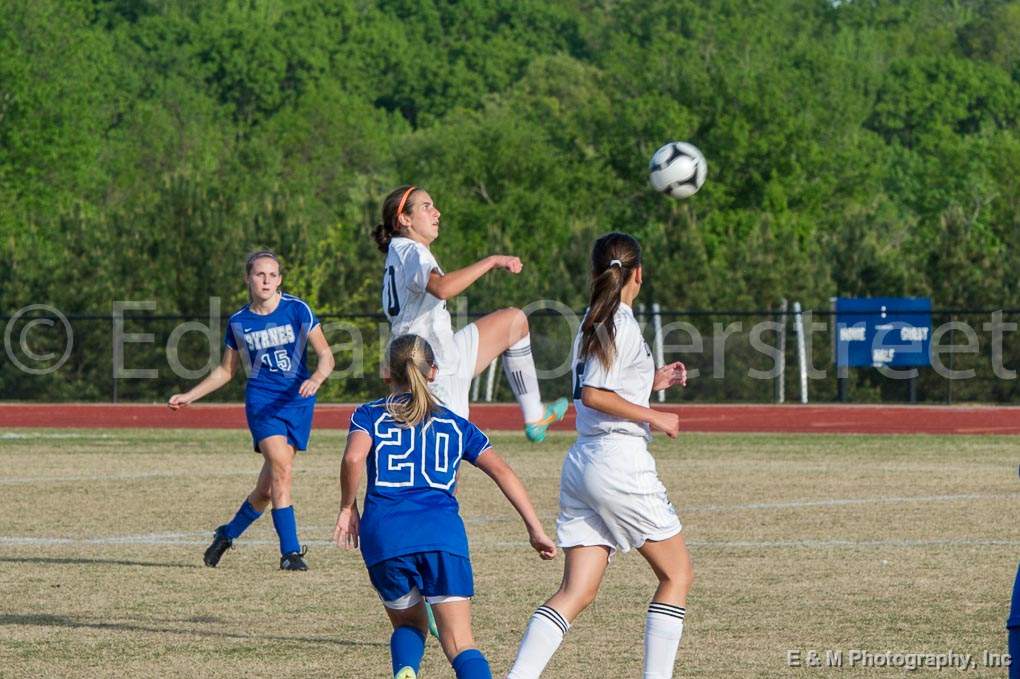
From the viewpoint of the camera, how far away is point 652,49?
69.6m

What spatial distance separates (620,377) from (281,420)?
466cm

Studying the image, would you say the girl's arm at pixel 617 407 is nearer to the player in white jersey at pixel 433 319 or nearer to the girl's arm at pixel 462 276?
the girl's arm at pixel 462 276

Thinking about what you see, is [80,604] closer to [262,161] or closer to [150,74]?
[262,161]

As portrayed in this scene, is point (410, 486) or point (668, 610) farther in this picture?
point (668, 610)

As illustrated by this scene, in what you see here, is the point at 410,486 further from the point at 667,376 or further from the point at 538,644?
the point at 667,376

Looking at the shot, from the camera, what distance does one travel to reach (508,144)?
58.9 metres

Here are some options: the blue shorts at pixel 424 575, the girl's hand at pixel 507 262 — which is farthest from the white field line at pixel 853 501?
the blue shorts at pixel 424 575

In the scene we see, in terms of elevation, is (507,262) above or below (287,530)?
above

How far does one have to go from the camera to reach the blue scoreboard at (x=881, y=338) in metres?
32.1

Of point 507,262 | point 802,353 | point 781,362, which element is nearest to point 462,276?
point 507,262

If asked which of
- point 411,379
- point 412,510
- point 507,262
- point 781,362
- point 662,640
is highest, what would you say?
point 507,262

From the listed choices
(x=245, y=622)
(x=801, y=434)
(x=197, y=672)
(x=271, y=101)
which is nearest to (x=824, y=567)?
(x=245, y=622)

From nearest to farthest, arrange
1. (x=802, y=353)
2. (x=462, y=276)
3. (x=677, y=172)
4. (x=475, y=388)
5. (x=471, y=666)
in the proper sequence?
(x=471, y=666) < (x=462, y=276) < (x=677, y=172) < (x=802, y=353) < (x=475, y=388)

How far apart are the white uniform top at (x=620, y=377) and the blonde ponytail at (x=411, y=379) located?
0.71 meters
